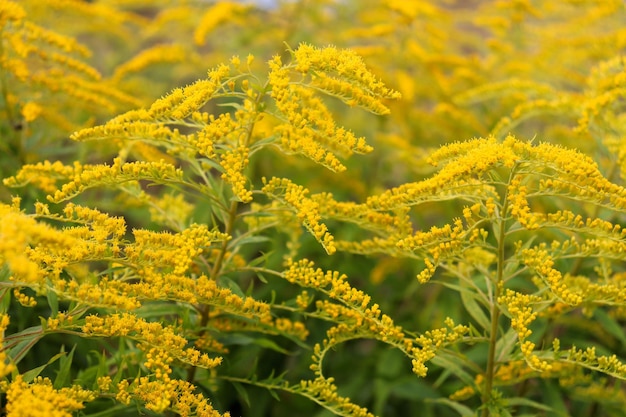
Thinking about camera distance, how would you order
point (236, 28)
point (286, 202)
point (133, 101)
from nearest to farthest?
point (286, 202)
point (133, 101)
point (236, 28)

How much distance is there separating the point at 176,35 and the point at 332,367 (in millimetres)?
4361

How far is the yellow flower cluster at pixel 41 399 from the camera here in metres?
2.47

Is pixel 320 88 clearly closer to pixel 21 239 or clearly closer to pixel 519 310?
pixel 519 310

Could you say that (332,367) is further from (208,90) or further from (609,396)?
(208,90)

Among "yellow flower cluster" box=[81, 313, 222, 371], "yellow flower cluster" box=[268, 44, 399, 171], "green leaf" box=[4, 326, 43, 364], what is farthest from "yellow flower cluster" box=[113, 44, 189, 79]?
"yellow flower cluster" box=[81, 313, 222, 371]

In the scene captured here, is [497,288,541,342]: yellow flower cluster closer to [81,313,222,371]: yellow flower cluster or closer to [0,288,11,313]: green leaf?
[81,313,222,371]: yellow flower cluster

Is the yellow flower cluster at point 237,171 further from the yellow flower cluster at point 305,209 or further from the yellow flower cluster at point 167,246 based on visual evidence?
the yellow flower cluster at point 167,246

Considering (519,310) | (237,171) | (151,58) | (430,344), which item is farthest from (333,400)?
(151,58)

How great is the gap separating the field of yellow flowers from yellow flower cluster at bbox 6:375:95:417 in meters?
0.01

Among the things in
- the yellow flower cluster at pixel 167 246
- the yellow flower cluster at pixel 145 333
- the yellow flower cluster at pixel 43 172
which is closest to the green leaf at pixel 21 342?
the yellow flower cluster at pixel 145 333

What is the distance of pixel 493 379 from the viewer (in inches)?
135

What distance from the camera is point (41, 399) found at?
2.59m

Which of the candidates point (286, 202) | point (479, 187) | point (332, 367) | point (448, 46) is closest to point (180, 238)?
point (286, 202)

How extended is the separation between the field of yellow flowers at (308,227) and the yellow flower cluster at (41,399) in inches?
0.4
